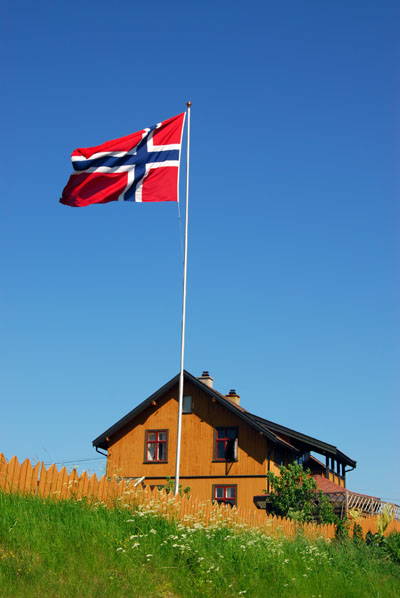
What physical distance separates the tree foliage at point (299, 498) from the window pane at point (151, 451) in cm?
798

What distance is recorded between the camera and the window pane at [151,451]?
124 ft

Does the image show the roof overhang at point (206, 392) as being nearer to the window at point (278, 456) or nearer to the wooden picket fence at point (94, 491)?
the window at point (278, 456)

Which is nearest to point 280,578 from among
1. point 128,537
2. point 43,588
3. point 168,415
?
point 128,537

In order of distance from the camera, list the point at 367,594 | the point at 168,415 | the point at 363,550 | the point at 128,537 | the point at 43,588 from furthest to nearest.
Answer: the point at 168,415, the point at 363,550, the point at 367,594, the point at 128,537, the point at 43,588

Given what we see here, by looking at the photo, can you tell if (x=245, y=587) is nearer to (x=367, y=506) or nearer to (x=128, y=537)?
(x=128, y=537)

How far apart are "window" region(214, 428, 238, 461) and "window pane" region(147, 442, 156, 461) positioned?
380cm

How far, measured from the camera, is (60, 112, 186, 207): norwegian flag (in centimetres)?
1955

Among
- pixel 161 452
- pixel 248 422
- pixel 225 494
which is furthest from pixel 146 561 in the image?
pixel 161 452

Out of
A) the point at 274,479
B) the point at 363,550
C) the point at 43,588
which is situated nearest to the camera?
the point at 43,588

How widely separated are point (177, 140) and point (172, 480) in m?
21.0

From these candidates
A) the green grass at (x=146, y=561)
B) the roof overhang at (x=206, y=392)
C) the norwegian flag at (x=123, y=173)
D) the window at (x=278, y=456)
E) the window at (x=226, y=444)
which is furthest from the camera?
the window at (x=278, y=456)

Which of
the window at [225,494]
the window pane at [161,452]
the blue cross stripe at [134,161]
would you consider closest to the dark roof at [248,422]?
the window pane at [161,452]

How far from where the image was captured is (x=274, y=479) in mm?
32312

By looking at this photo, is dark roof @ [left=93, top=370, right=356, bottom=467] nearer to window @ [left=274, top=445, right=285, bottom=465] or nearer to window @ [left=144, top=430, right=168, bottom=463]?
window @ [left=274, top=445, right=285, bottom=465]
